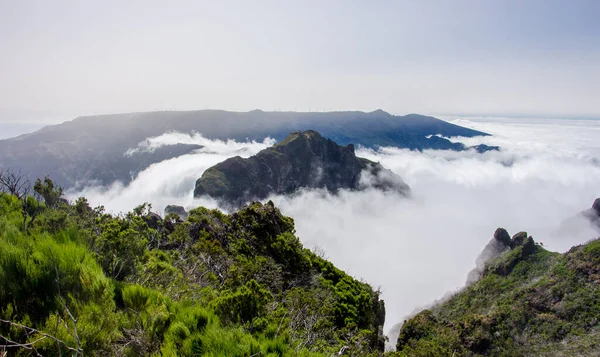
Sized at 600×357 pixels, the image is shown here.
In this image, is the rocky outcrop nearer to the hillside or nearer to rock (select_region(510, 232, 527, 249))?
rock (select_region(510, 232, 527, 249))

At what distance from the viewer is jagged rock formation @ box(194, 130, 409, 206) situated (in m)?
126

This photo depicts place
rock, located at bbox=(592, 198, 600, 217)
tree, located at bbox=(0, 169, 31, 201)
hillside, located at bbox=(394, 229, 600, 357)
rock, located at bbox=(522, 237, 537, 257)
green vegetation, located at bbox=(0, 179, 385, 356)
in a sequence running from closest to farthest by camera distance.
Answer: green vegetation, located at bbox=(0, 179, 385, 356) < tree, located at bbox=(0, 169, 31, 201) < hillside, located at bbox=(394, 229, 600, 357) < rock, located at bbox=(522, 237, 537, 257) < rock, located at bbox=(592, 198, 600, 217)

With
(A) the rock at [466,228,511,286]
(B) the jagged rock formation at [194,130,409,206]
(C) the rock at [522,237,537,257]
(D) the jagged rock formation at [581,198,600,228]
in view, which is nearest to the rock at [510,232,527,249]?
(A) the rock at [466,228,511,286]

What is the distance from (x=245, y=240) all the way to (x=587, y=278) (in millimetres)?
63106

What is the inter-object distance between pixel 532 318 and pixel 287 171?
129302mm

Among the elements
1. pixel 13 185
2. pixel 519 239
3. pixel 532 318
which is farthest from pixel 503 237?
pixel 13 185

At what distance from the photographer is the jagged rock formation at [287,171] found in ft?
413

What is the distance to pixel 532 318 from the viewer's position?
147 feet

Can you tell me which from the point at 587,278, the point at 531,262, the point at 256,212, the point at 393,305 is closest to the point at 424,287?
the point at 393,305

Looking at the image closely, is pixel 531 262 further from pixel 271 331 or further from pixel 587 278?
pixel 271 331

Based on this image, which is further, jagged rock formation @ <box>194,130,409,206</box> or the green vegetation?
jagged rock formation @ <box>194,130,409,206</box>

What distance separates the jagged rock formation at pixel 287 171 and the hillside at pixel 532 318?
3589 inches

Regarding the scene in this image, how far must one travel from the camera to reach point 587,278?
1971 inches

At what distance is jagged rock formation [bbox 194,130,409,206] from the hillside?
91.2 m
